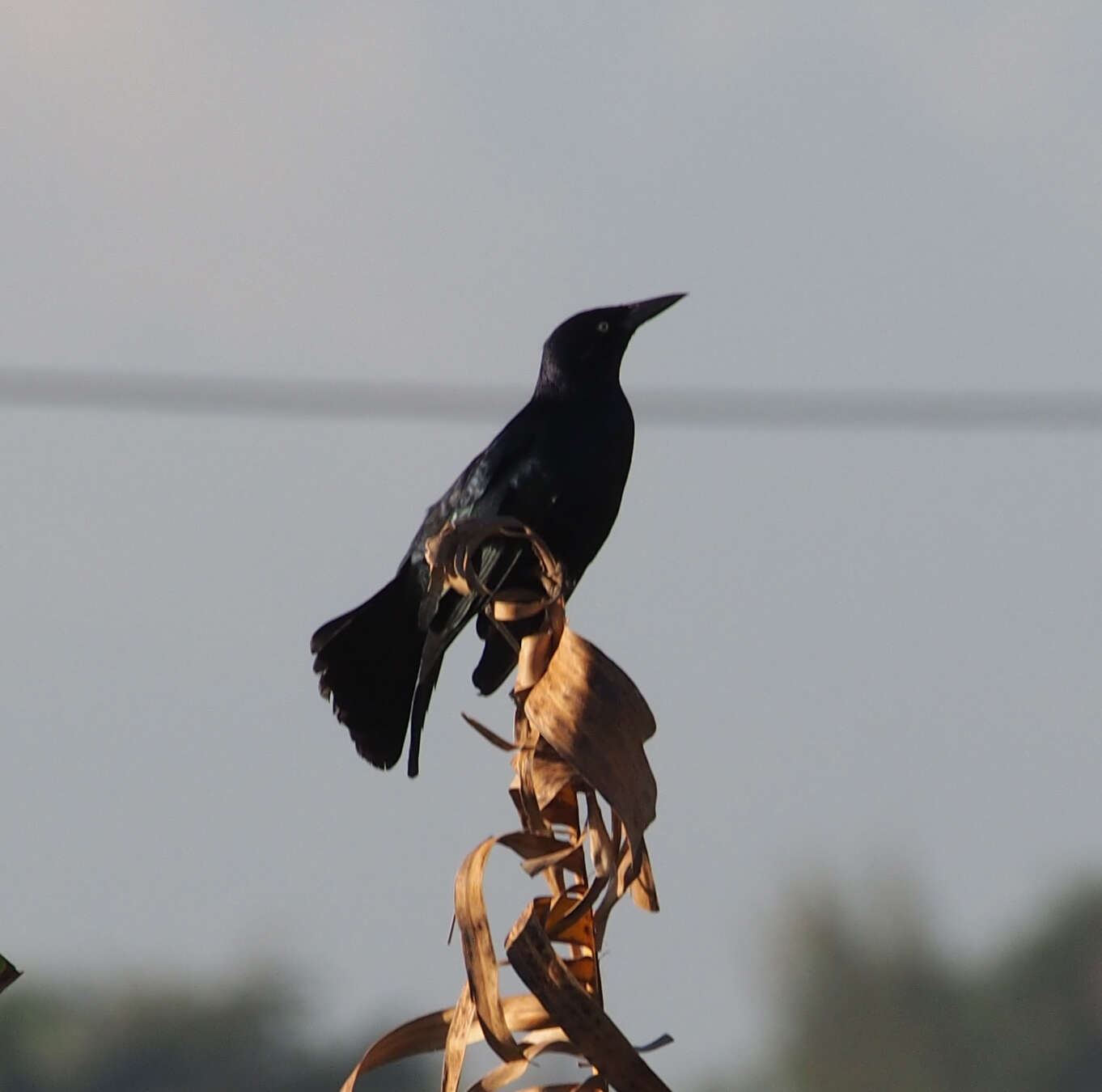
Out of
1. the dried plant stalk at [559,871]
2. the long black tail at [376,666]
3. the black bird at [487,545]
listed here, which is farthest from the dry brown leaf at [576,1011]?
the long black tail at [376,666]

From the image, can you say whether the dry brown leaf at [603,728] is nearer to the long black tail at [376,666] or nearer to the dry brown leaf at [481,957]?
the dry brown leaf at [481,957]

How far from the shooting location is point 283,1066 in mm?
18438

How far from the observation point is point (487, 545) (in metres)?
3.76

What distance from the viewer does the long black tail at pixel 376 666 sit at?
4.11 meters

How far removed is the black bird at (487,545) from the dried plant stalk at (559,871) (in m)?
1.00

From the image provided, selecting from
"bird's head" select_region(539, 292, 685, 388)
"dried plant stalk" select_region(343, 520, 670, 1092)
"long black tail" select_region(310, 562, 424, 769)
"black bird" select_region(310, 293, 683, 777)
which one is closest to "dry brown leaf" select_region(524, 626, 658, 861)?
"dried plant stalk" select_region(343, 520, 670, 1092)

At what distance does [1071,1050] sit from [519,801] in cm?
2164

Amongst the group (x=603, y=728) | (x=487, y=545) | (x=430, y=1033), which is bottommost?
(x=430, y=1033)

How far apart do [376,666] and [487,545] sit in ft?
1.76

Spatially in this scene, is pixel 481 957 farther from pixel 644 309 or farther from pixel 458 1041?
pixel 644 309

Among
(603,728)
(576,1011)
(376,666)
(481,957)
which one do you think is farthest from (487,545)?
(576,1011)

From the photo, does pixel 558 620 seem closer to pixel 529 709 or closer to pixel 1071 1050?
pixel 529 709

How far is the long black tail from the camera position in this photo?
4.11 meters

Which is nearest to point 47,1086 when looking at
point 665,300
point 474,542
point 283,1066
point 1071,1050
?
point 283,1066
